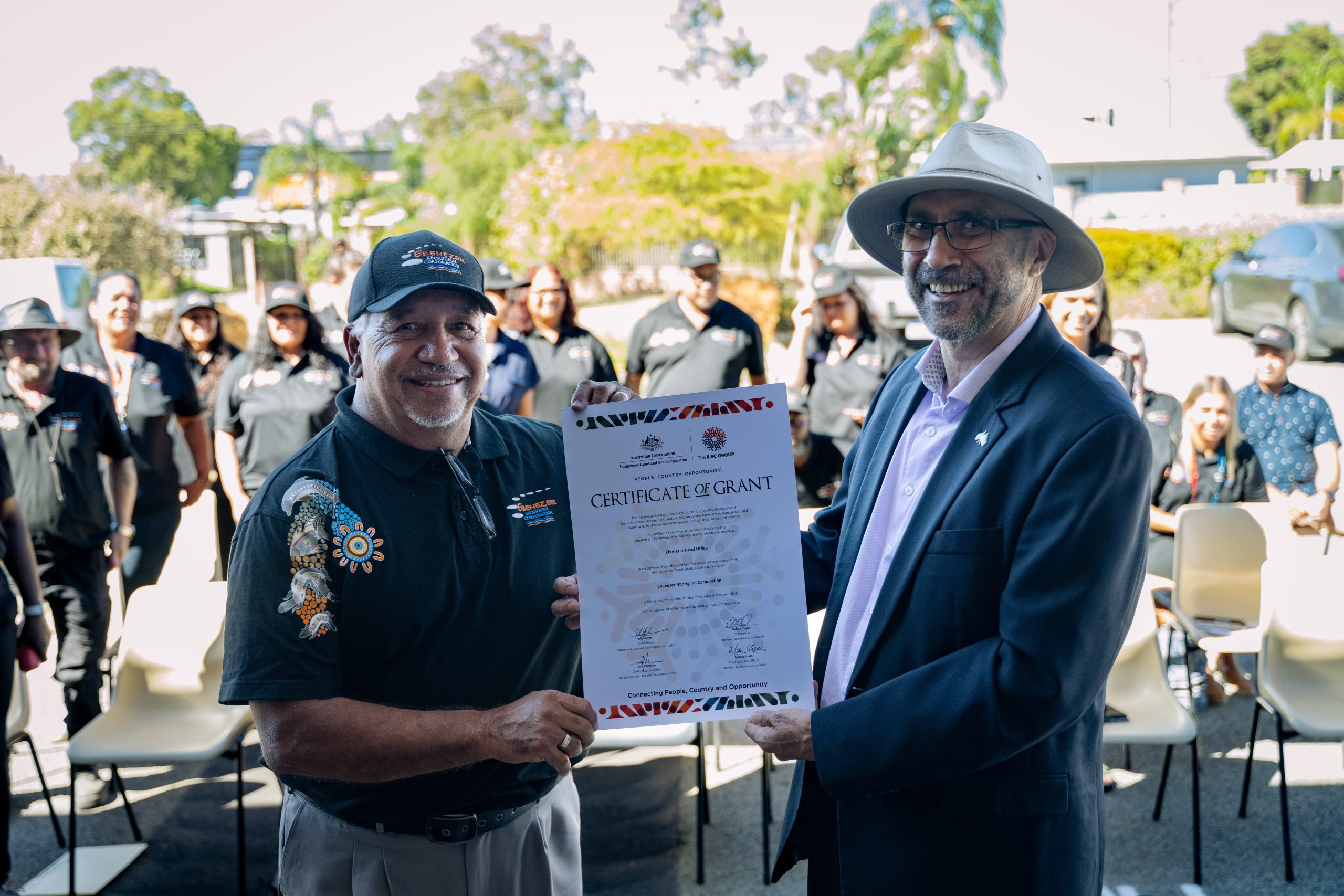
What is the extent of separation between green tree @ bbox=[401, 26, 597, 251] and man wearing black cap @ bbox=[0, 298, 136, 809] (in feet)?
68.8

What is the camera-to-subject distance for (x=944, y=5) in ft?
77.7

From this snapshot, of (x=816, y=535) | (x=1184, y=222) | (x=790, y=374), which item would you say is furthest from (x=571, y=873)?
(x=1184, y=222)

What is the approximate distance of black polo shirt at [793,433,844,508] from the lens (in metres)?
5.77

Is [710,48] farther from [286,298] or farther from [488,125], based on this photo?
[286,298]

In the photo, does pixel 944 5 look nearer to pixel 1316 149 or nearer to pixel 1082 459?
pixel 1316 149

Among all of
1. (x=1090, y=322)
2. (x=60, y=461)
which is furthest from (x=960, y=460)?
(x=60, y=461)

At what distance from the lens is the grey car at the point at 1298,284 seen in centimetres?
1348

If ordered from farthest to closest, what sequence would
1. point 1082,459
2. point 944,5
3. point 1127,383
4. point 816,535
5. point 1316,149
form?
point 1316,149
point 944,5
point 1127,383
point 816,535
point 1082,459

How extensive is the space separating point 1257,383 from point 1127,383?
177 centimetres

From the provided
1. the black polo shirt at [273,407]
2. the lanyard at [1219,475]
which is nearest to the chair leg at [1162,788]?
the lanyard at [1219,475]

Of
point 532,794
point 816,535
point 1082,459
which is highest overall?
point 1082,459

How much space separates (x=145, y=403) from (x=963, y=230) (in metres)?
5.18

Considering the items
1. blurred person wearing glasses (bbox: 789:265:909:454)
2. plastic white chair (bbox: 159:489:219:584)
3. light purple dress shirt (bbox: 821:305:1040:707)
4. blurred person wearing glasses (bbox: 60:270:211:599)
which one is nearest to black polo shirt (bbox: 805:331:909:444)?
blurred person wearing glasses (bbox: 789:265:909:454)

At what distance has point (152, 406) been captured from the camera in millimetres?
5863
